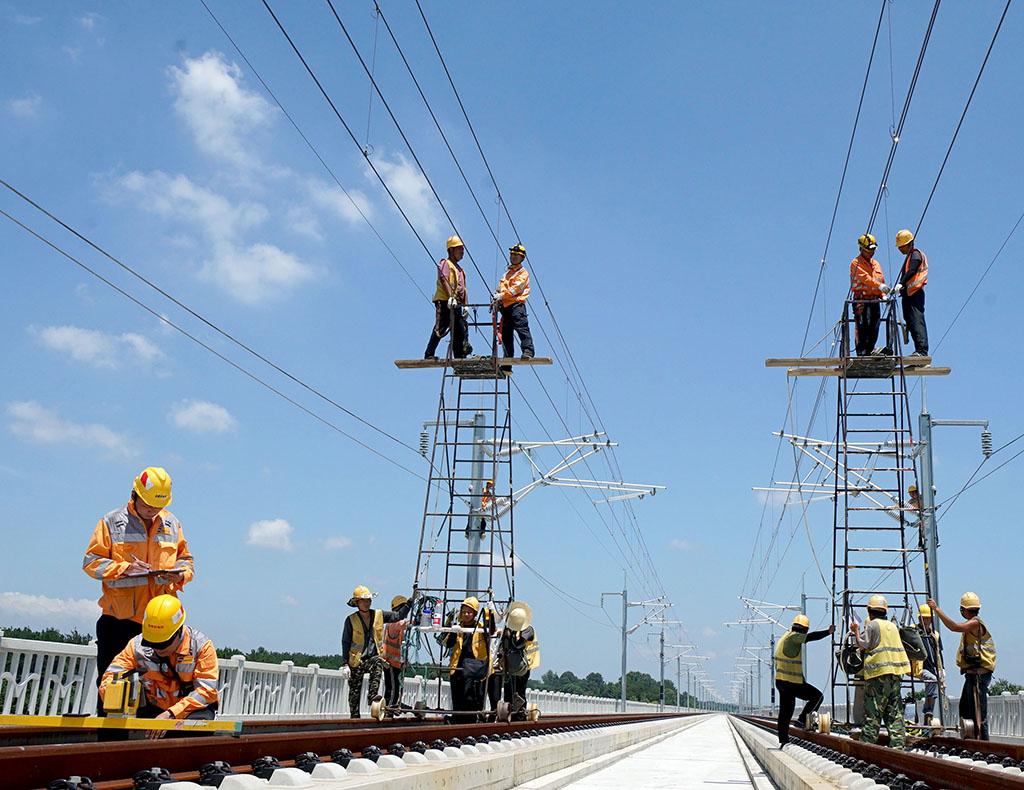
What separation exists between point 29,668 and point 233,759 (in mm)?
5085

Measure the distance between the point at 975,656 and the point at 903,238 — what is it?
23.5 ft

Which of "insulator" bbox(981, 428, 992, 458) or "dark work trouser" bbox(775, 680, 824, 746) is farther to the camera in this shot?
"insulator" bbox(981, 428, 992, 458)

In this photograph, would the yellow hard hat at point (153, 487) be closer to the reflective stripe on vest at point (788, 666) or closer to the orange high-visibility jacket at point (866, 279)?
the reflective stripe on vest at point (788, 666)

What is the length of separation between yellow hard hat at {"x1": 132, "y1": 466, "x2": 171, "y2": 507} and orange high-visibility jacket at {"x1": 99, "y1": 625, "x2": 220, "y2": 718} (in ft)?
3.27

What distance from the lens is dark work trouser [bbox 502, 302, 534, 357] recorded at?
1830cm

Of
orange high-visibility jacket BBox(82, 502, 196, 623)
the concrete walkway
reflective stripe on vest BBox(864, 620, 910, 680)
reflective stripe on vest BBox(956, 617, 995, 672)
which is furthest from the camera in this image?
reflective stripe on vest BBox(956, 617, 995, 672)

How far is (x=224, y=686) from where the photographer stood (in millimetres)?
14422

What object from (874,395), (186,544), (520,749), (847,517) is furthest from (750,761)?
(186,544)

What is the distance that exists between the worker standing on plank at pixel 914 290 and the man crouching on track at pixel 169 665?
549 inches

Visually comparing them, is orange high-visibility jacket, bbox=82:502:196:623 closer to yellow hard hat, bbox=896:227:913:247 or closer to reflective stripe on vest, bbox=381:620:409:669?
reflective stripe on vest, bbox=381:620:409:669

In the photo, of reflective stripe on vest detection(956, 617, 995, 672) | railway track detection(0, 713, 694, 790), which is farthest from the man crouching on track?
reflective stripe on vest detection(956, 617, 995, 672)

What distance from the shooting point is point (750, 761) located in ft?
55.4

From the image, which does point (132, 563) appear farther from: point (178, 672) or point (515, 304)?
point (515, 304)

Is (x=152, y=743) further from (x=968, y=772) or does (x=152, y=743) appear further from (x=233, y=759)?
(x=968, y=772)
